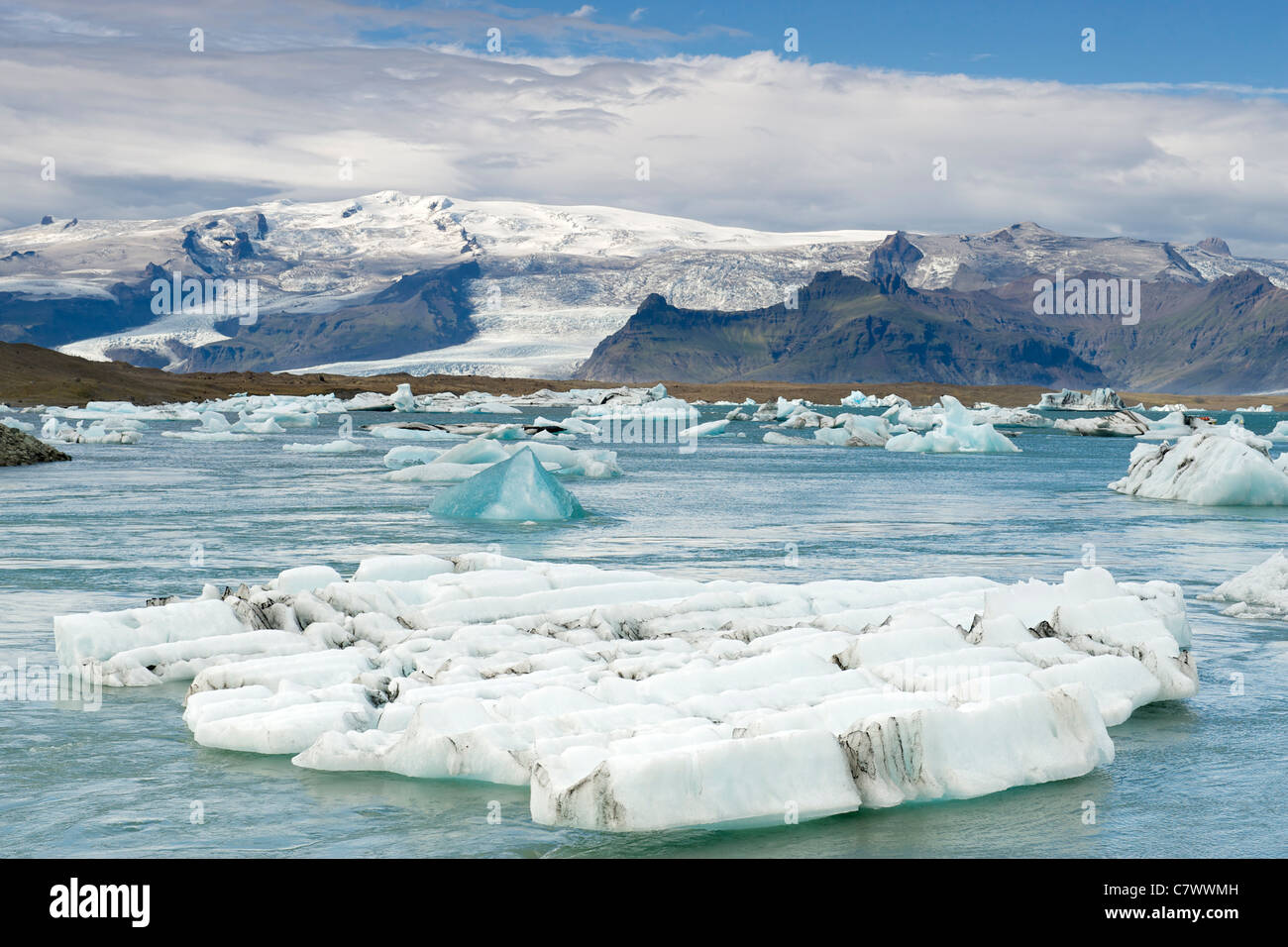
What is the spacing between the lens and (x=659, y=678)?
7.89 meters

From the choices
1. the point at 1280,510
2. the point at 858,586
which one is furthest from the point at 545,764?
the point at 1280,510

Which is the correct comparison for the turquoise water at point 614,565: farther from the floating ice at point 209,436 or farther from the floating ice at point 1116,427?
the floating ice at point 1116,427

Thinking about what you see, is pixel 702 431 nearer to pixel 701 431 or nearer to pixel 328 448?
pixel 701 431

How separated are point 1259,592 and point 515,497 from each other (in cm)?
1169

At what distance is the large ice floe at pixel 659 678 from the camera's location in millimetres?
6211

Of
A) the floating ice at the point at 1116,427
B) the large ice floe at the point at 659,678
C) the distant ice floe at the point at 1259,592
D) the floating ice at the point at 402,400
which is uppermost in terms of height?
the floating ice at the point at 402,400

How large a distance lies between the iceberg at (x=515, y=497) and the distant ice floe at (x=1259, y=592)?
10629 millimetres

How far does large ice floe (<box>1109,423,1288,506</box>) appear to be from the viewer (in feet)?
82.3

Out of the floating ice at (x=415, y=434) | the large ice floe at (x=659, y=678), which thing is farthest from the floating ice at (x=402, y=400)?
the large ice floe at (x=659, y=678)

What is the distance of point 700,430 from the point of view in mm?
57562

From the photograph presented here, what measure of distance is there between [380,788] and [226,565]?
28.6ft

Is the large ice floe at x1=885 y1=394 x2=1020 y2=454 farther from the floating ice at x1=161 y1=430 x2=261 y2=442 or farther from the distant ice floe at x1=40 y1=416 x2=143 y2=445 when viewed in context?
the distant ice floe at x1=40 y1=416 x2=143 y2=445

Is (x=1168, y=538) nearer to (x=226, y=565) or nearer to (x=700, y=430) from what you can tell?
(x=226, y=565)
